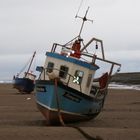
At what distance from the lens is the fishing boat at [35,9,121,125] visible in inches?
703

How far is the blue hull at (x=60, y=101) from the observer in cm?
1775

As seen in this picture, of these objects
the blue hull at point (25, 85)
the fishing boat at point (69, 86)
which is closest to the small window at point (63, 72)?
the fishing boat at point (69, 86)

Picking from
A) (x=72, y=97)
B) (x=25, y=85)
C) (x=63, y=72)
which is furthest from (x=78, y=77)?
(x=25, y=85)

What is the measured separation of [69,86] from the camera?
1869cm

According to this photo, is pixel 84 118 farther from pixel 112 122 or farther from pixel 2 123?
pixel 2 123

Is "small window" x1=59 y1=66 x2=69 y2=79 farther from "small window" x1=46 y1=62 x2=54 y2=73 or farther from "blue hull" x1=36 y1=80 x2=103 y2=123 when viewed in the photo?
"blue hull" x1=36 y1=80 x2=103 y2=123

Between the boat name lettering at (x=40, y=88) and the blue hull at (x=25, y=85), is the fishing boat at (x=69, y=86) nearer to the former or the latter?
the boat name lettering at (x=40, y=88)

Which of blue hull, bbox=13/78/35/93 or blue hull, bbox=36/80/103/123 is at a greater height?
blue hull, bbox=36/80/103/123

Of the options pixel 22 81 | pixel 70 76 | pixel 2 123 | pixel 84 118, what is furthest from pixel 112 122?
pixel 22 81

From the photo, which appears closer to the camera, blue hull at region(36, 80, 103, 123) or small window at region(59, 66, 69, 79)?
blue hull at region(36, 80, 103, 123)

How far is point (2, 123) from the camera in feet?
61.6

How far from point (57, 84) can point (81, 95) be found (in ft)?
4.24

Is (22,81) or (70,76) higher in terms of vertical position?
(70,76)

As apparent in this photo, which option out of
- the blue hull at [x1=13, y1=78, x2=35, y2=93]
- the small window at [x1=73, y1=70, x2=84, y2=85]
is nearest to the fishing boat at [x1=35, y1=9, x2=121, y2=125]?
the small window at [x1=73, y1=70, x2=84, y2=85]
